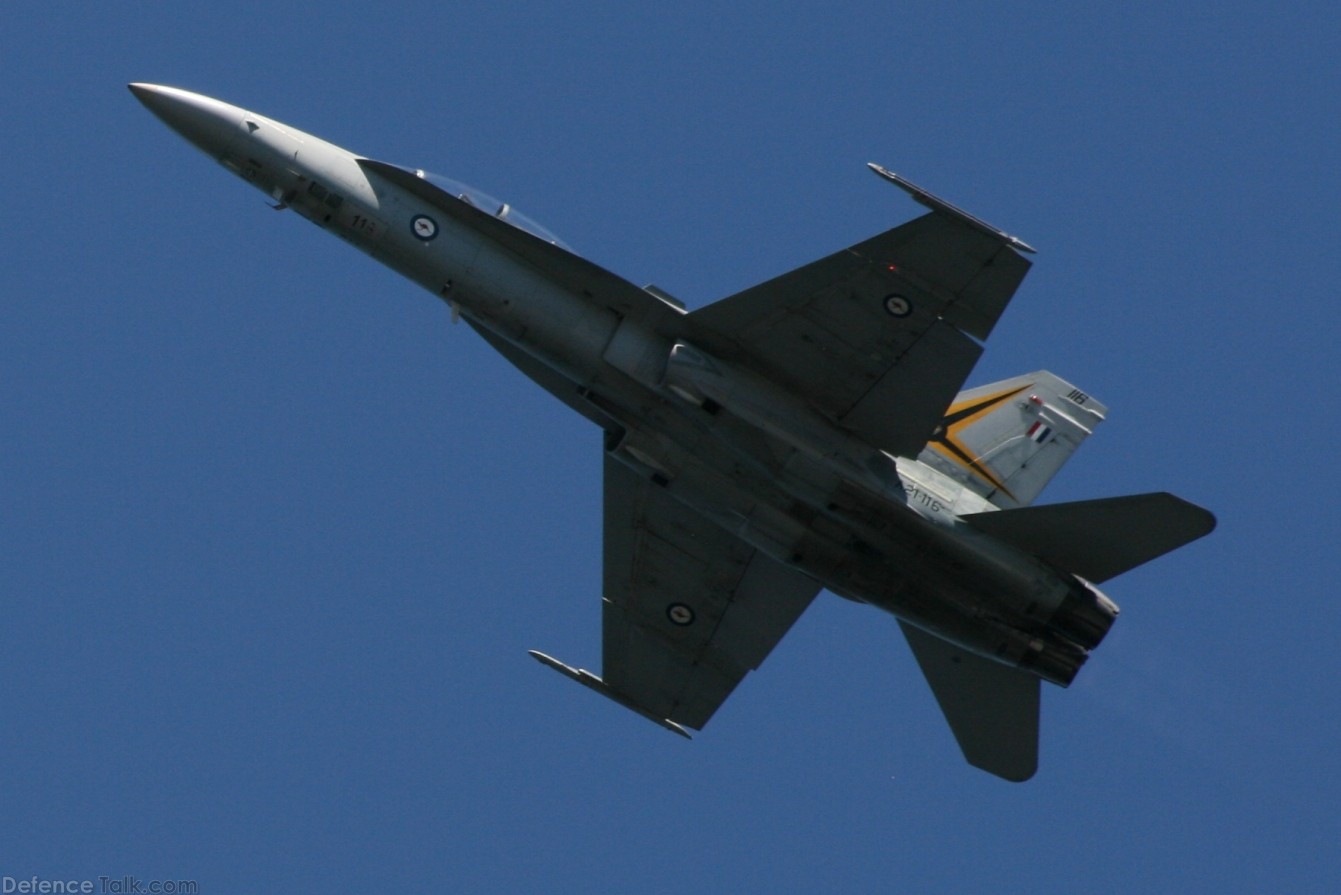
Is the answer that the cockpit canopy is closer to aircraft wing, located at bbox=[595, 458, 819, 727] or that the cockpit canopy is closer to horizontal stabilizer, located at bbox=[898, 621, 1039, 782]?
aircraft wing, located at bbox=[595, 458, 819, 727]

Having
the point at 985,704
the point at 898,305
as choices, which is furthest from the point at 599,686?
the point at 898,305

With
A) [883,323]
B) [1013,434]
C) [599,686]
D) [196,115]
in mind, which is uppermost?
[883,323]

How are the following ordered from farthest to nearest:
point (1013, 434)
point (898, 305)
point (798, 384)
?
1. point (1013, 434)
2. point (798, 384)
3. point (898, 305)

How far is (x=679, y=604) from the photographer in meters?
23.9

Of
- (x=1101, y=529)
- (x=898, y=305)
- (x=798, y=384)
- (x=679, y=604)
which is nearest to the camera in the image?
(x=898, y=305)

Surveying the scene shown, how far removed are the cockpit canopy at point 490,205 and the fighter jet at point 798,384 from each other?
0.03m

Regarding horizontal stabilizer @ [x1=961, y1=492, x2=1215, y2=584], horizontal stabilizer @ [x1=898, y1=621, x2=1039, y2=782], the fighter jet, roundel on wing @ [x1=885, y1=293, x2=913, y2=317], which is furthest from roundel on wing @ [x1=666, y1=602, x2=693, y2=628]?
roundel on wing @ [x1=885, y1=293, x2=913, y2=317]

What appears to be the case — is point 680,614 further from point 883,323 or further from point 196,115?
point 196,115

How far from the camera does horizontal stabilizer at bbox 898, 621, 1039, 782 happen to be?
2291cm

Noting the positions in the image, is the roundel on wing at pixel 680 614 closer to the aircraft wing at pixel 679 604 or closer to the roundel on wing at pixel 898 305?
the aircraft wing at pixel 679 604

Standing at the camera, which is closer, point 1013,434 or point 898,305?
point 898,305

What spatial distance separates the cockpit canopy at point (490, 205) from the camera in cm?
2098

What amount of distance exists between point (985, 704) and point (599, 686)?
481 centimetres

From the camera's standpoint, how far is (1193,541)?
825 inches
